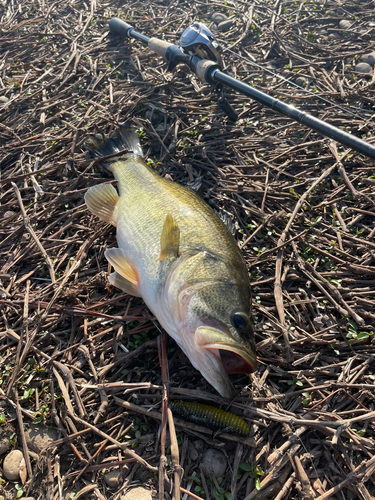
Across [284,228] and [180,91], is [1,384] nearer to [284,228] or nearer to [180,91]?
[284,228]

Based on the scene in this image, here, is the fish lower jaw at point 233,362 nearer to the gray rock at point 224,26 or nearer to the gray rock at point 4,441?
the gray rock at point 4,441

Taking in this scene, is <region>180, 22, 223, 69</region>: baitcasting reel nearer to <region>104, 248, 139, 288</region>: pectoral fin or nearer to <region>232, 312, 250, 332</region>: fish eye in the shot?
<region>104, 248, 139, 288</region>: pectoral fin

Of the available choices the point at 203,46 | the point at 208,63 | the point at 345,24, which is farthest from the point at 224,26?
the point at 208,63

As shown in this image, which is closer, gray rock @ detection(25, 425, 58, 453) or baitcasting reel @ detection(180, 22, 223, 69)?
gray rock @ detection(25, 425, 58, 453)

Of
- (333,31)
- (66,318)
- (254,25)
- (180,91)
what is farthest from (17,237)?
(333,31)

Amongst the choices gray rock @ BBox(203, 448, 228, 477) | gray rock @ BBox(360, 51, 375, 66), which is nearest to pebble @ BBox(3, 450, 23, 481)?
gray rock @ BBox(203, 448, 228, 477)

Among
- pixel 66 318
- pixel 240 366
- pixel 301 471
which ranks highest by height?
pixel 66 318
